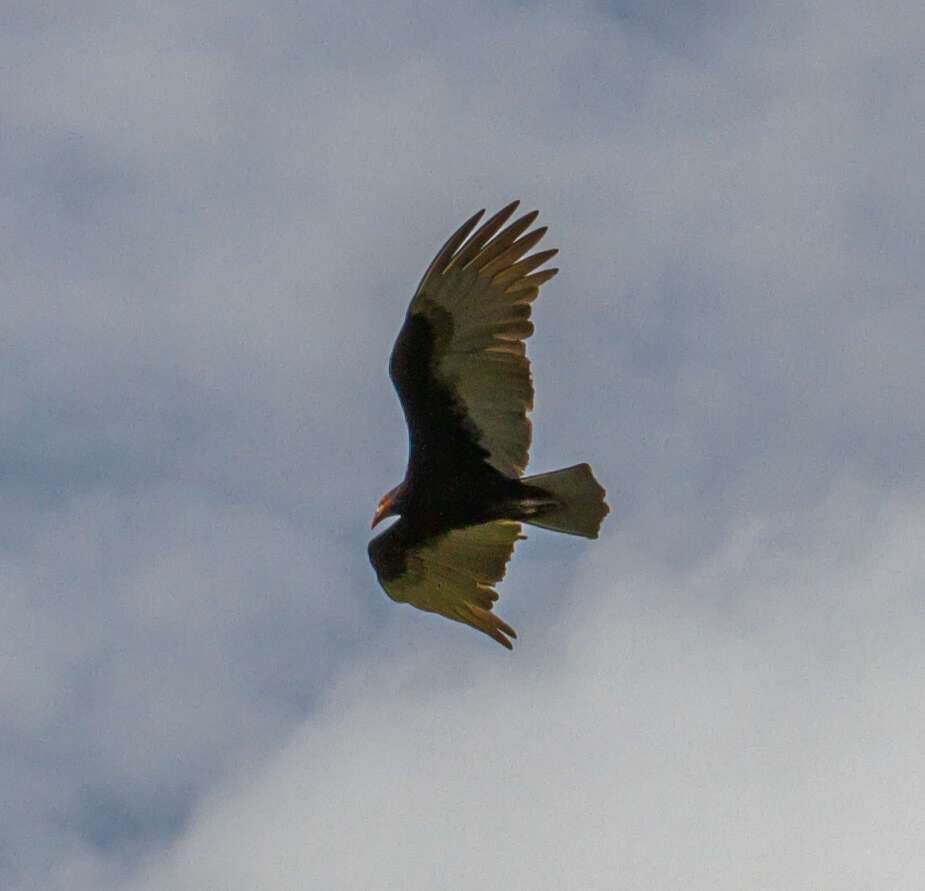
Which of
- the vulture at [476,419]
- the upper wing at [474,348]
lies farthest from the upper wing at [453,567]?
the upper wing at [474,348]

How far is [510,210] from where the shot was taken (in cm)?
1514

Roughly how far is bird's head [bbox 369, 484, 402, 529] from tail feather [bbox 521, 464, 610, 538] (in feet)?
3.81

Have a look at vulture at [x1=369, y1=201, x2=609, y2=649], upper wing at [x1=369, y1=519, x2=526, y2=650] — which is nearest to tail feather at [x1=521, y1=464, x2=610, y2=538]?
vulture at [x1=369, y1=201, x2=609, y2=649]

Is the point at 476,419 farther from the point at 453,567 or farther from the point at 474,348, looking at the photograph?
the point at 453,567

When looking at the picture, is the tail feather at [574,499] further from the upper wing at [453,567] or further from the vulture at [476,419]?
Result: the upper wing at [453,567]

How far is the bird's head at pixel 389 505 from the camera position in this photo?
53.0ft

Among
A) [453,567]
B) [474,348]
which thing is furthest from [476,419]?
[453,567]

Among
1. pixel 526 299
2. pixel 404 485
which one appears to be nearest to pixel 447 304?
pixel 526 299

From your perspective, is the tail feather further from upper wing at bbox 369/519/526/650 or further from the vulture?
upper wing at bbox 369/519/526/650

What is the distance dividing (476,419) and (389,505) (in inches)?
44.8

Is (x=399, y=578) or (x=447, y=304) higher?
(x=447, y=304)

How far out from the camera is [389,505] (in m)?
16.2

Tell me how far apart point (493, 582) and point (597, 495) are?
1.60 metres

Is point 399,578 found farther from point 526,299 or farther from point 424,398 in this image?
point 526,299
